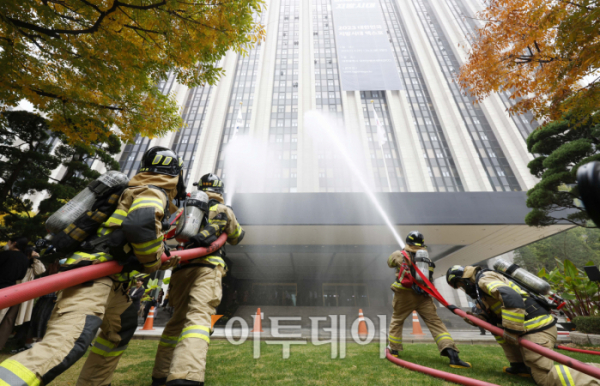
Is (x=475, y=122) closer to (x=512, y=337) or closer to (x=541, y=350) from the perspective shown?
(x=512, y=337)

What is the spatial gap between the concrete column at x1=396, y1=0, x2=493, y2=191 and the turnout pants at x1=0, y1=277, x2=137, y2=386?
32.1 m

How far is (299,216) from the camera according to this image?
32.1 feet

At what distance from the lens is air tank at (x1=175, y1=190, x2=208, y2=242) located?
2.83m

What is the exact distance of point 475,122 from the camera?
3316 centimetres

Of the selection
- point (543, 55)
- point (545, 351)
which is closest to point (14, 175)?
point (545, 351)

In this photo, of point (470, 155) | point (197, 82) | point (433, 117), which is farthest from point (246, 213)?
point (433, 117)

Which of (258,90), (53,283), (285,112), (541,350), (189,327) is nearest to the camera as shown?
(53,283)

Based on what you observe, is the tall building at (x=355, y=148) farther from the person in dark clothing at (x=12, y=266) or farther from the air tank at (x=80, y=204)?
the air tank at (x=80, y=204)

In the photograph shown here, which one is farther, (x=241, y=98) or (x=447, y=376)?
(x=241, y=98)

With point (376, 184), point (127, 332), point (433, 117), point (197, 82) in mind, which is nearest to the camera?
point (127, 332)

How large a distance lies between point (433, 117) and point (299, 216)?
32436 mm

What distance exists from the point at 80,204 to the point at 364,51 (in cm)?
3482

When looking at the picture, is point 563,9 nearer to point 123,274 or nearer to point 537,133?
point 537,133

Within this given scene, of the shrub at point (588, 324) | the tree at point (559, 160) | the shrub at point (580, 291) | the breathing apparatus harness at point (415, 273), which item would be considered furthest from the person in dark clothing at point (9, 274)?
the tree at point (559, 160)
